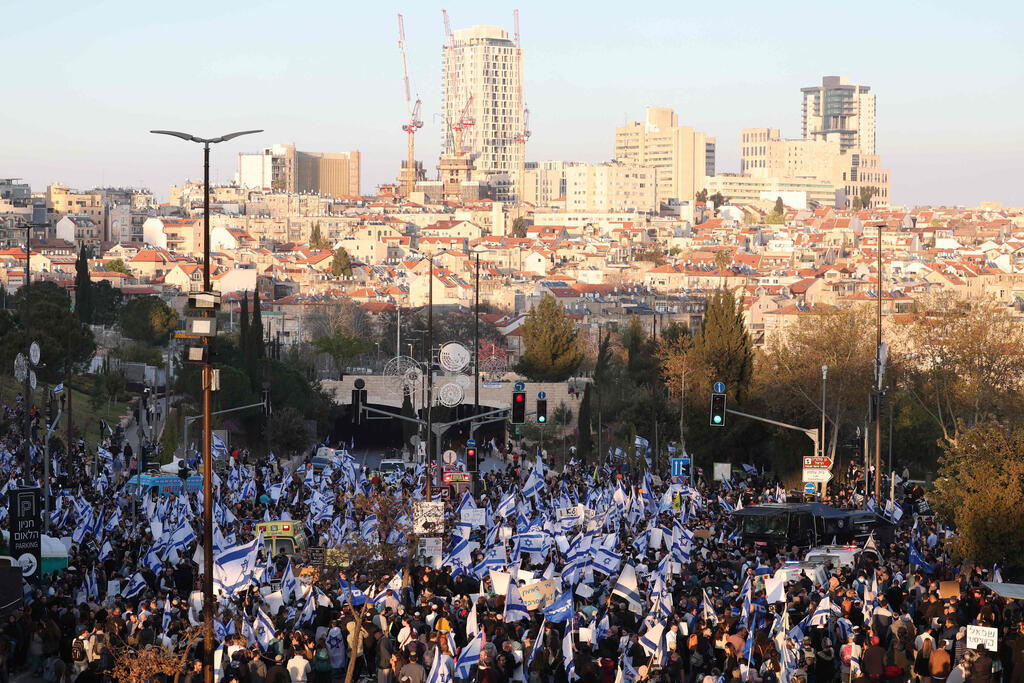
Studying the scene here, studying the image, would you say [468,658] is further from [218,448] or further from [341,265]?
[341,265]

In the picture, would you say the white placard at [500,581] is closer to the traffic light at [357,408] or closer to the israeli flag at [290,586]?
the israeli flag at [290,586]

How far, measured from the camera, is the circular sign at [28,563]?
23.8 m

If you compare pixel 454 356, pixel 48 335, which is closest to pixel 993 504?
pixel 454 356

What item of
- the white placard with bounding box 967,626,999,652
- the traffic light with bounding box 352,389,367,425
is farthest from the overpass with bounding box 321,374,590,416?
the white placard with bounding box 967,626,999,652

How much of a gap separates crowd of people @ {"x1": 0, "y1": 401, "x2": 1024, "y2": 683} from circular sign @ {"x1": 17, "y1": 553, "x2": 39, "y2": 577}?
0.33m

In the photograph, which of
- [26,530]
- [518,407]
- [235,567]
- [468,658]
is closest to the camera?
[468,658]

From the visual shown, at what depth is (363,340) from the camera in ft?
375

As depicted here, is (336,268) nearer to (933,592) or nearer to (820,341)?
(820,341)

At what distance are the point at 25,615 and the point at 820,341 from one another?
3672cm

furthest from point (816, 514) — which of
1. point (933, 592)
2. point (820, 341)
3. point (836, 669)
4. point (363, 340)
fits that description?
point (363, 340)

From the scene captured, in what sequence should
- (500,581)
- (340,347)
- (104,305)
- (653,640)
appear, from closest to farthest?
(653,640) < (500,581) < (340,347) < (104,305)

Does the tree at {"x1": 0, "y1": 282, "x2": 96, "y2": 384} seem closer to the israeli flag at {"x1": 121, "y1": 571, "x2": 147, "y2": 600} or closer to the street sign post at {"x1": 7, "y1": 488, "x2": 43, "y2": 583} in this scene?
the street sign post at {"x1": 7, "y1": 488, "x2": 43, "y2": 583}

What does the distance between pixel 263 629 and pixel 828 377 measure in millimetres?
35285

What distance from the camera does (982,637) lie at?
18.2 m
